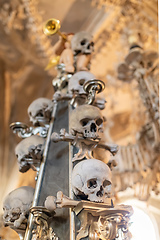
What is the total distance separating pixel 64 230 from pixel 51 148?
30cm

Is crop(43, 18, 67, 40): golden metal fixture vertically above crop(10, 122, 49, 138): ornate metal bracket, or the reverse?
crop(43, 18, 67, 40): golden metal fixture

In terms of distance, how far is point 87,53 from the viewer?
121 centimetres

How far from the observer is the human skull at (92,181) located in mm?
655

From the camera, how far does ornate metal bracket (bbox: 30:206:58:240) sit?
26.5 inches

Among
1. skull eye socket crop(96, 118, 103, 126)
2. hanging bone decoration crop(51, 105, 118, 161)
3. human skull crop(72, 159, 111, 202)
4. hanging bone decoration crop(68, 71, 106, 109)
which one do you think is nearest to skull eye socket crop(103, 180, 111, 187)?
human skull crop(72, 159, 111, 202)

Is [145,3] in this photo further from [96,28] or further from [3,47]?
[3,47]

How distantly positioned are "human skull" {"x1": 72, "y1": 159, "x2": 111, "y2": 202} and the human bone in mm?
190

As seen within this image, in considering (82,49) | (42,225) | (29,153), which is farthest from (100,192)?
(82,49)

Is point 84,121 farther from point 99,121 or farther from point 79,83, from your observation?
point 79,83

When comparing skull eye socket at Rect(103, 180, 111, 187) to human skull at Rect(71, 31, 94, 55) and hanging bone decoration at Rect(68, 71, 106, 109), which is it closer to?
hanging bone decoration at Rect(68, 71, 106, 109)

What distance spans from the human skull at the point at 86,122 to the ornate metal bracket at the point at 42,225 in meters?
0.24

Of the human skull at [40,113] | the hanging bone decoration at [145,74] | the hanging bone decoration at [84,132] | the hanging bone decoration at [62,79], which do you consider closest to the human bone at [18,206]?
the hanging bone decoration at [84,132]

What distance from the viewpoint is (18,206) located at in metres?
0.77

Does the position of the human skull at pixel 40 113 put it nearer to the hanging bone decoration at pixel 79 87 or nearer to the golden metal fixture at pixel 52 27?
the hanging bone decoration at pixel 79 87
